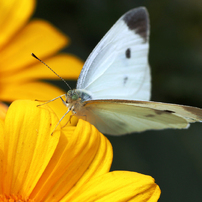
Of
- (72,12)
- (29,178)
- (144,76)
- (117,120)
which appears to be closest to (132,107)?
(117,120)

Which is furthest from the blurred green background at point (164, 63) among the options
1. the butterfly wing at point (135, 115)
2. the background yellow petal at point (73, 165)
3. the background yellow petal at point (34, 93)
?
the background yellow petal at point (73, 165)

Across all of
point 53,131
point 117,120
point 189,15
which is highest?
point 189,15

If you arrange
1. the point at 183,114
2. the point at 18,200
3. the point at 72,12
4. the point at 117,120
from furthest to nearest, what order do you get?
1. the point at 72,12
2. the point at 117,120
3. the point at 183,114
4. the point at 18,200

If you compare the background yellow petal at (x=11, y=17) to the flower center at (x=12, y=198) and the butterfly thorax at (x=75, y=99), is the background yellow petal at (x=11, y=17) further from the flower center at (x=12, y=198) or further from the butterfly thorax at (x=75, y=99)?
the flower center at (x=12, y=198)

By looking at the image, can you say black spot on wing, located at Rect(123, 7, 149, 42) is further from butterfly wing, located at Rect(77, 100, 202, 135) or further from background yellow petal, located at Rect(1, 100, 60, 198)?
background yellow petal, located at Rect(1, 100, 60, 198)

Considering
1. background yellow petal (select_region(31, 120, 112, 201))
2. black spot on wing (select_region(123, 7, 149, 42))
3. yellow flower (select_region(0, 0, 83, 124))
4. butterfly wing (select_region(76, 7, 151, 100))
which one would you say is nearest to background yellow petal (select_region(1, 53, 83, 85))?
yellow flower (select_region(0, 0, 83, 124))

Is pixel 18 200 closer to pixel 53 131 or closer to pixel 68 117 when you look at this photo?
pixel 53 131
